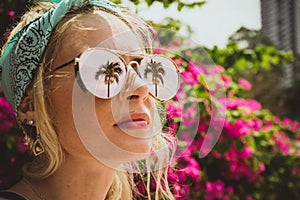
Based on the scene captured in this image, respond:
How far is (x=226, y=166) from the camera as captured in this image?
127 inches

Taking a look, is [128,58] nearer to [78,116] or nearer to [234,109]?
[78,116]

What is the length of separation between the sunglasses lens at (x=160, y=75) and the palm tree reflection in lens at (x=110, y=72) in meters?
0.07

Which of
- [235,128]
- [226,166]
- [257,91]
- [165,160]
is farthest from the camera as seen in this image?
[257,91]

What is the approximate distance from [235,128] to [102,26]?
1.76 metres

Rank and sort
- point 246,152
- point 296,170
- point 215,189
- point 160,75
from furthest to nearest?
point 296,170, point 246,152, point 215,189, point 160,75

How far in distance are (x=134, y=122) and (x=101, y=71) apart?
0.13 meters

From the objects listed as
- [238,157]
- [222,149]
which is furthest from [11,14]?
[238,157]

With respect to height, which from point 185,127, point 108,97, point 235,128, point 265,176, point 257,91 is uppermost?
point 108,97

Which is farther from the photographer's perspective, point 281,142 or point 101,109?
point 281,142

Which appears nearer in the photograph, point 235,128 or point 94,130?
point 94,130

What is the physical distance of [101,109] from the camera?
3.88ft

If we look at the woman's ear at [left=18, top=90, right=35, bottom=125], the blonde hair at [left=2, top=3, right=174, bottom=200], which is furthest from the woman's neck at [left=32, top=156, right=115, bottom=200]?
the woman's ear at [left=18, top=90, right=35, bottom=125]

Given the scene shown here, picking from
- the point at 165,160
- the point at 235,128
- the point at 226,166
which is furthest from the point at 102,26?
the point at 226,166

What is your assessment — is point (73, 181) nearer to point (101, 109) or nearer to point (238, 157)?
point (101, 109)
